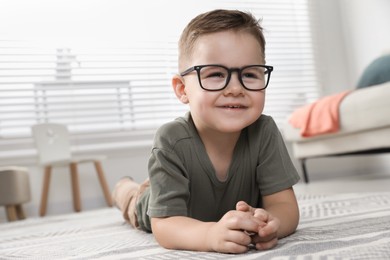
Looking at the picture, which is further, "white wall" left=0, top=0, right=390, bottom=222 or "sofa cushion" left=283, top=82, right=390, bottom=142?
"white wall" left=0, top=0, right=390, bottom=222

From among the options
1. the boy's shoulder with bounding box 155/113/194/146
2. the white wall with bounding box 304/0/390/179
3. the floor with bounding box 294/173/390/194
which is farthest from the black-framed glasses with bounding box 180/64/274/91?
the white wall with bounding box 304/0/390/179

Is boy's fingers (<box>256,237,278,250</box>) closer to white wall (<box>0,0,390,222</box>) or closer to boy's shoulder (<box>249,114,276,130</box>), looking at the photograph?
boy's shoulder (<box>249,114,276,130</box>)

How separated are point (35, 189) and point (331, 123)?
5.55 ft

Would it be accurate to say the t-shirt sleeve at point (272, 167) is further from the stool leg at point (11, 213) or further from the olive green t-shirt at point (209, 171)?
the stool leg at point (11, 213)

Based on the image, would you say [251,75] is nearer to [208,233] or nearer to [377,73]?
[208,233]

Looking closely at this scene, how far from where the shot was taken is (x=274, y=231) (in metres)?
0.69

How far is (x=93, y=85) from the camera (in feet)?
9.81

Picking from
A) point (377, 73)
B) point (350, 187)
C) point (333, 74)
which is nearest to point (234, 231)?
point (350, 187)

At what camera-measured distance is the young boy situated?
810mm

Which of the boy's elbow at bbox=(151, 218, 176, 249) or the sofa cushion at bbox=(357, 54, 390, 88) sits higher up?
the sofa cushion at bbox=(357, 54, 390, 88)

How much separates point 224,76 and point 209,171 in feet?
0.60

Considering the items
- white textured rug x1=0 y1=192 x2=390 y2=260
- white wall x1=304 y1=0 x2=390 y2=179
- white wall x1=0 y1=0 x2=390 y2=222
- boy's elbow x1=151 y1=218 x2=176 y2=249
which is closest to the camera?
white textured rug x1=0 y1=192 x2=390 y2=260

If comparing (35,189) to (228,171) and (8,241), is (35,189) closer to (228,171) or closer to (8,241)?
(8,241)

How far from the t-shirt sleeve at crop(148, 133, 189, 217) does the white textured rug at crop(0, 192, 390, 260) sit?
0.07 meters
